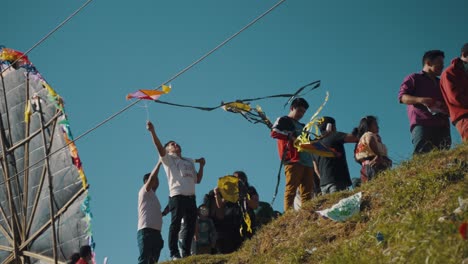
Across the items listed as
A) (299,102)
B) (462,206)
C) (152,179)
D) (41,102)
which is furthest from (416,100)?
(41,102)

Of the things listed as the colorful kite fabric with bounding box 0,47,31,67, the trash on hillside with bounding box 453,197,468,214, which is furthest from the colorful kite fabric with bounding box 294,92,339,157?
the colorful kite fabric with bounding box 0,47,31,67

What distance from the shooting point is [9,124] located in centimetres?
1708

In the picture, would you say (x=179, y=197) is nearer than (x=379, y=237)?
No

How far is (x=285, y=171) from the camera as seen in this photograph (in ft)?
33.7

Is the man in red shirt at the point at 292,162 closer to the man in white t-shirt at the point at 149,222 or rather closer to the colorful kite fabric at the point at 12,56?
the man in white t-shirt at the point at 149,222

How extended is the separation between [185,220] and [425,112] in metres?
3.40

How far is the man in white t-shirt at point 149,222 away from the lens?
10359 mm

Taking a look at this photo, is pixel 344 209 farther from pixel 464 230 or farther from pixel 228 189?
pixel 228 189

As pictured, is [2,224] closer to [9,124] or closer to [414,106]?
[9,124]

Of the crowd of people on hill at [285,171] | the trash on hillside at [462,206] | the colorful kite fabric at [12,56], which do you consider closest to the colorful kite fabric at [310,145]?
the crowd of people on hill at [285,171]

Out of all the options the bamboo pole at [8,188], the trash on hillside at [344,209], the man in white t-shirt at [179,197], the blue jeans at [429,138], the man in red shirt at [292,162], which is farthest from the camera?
the bamboo pole at [8,188]

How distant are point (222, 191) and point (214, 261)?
5.00ft

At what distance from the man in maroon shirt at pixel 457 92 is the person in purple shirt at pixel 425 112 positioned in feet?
1.96

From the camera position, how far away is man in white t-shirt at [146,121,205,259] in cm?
1031
